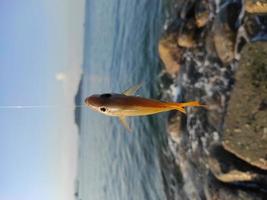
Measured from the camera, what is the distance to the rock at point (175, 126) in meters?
14.5

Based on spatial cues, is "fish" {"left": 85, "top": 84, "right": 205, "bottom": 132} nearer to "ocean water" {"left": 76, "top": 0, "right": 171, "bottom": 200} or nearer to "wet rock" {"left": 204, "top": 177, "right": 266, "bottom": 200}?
"wet rock" {"left": 204, "top": 177, "right": 266, "bottom": 200}

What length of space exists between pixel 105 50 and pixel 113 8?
10.6ft

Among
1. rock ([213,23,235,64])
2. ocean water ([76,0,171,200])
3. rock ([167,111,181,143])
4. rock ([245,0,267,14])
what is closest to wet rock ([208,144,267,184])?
rock ([213,23,235,64])

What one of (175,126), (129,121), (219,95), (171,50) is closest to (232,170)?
(219,95)

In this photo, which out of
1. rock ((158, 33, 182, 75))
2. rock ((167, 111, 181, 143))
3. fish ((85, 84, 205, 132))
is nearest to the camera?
fish ((85, 84, 205, 132))

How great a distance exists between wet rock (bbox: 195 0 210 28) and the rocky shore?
0.09ft

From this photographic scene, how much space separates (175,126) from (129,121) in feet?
24.5

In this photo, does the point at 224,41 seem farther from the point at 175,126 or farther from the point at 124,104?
the point at 124,104

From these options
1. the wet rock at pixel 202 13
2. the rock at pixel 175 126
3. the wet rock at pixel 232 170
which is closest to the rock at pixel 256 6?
the wet rock at pixel 202 13

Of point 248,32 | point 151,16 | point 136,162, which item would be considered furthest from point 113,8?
point 248,32

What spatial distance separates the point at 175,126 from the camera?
47.9 ft

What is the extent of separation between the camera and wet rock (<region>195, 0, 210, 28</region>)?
13.3 metres

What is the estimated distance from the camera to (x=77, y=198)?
49.2 meters

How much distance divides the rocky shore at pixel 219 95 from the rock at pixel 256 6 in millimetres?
23
